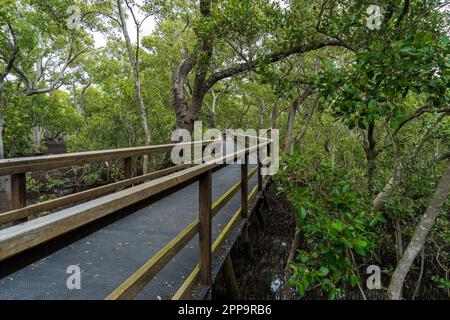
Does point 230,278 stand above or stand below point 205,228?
below

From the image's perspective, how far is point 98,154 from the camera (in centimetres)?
305

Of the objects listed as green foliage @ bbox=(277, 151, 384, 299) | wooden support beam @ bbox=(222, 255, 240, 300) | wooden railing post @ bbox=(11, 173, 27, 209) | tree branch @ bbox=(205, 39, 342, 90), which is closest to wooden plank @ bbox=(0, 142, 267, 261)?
green foliage @ bbox=(277, 151, 384, 299)

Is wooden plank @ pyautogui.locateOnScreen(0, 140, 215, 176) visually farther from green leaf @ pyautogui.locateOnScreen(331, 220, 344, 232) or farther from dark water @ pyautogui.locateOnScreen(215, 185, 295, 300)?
green leaf @ pyautogui.locateOnScreen(331, 220, 344, 232)

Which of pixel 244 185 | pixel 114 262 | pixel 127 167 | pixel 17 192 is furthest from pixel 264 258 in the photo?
pixel 17 192

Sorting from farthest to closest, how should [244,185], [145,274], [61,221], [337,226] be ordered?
[244,185] < [337,226] < [145,274] < [61,221]

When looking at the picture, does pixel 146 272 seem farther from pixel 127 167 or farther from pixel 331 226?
pixel 127 167

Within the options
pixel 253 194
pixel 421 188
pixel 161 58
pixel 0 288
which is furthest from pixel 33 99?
pixel 421 188

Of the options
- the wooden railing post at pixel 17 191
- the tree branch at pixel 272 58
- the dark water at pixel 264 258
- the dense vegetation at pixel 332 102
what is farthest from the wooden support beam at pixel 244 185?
the wooden railing post at pixel 17 191

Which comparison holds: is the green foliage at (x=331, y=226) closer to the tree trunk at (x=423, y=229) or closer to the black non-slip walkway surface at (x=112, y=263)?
the tree trunk at (x=423, y=229)

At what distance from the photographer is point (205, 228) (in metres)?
1.97

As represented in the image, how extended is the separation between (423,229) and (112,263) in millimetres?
2712

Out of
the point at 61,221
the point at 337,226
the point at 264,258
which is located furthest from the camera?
the point at 264,258

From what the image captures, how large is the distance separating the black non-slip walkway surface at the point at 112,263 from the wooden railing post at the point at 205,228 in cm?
18
